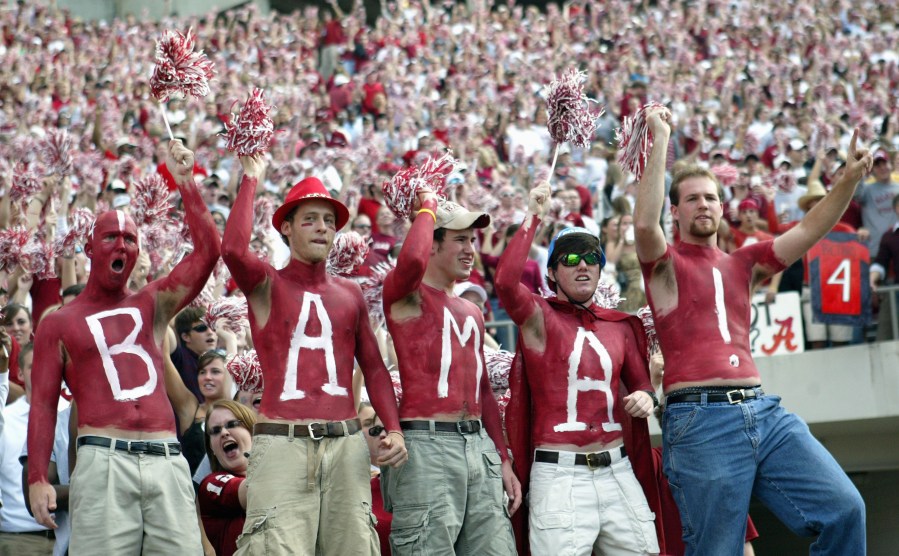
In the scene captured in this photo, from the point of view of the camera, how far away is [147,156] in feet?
46.2

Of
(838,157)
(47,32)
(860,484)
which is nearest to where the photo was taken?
(860,484)

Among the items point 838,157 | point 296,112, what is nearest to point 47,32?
point 296,112

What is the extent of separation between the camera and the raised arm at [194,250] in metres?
6.02

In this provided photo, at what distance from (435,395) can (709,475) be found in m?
1.27

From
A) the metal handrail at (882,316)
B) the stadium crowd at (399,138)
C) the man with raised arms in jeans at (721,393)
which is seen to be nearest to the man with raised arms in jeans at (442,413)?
the stadium crowd at (399,138)

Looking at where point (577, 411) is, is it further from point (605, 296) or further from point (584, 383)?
point (605, 296)

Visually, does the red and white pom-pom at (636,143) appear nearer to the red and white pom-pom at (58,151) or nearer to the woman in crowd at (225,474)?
the woman in crowd at (225,474)

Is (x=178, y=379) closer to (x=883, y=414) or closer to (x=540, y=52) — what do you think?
(x=883, y=414)

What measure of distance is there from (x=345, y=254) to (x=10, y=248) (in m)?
2.75

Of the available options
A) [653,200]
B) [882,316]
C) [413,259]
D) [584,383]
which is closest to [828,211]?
[653,200]

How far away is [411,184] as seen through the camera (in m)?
6.50

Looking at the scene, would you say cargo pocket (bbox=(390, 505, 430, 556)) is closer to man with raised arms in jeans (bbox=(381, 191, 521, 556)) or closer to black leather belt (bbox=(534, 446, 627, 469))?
man with raised arms in jeans (bbox=(381, 191, 521, 556))

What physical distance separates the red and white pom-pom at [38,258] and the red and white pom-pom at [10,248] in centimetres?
5

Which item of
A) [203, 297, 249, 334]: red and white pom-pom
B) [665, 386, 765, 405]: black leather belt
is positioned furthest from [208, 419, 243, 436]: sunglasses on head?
[665, 386, 765, 405]: black leather belt
